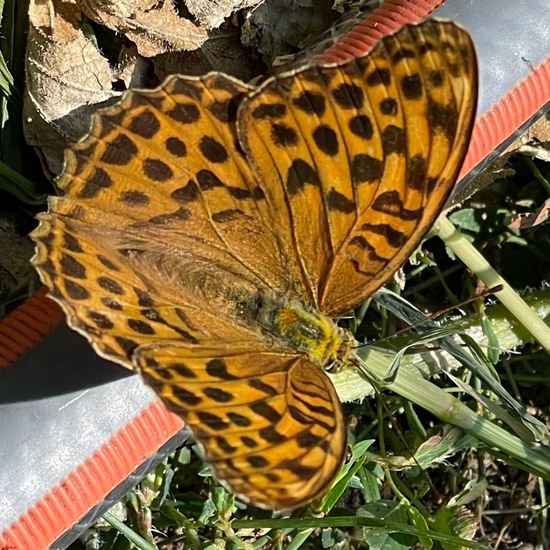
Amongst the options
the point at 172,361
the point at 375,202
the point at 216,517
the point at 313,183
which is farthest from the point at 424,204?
the point at 216,517

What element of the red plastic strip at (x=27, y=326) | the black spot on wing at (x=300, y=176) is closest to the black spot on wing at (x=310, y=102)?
the black spot on wing at (x=300, y=176)

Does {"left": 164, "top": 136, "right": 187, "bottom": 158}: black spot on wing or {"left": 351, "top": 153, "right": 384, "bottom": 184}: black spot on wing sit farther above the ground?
{"left": 164, "top": 136, "right": 187, "bottom": 158}: black spot on wing

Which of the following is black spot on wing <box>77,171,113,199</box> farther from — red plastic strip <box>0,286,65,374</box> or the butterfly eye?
the butterfly eye

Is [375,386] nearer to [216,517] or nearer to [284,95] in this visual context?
[216,517]

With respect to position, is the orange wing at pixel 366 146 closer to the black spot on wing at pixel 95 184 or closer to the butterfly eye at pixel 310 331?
the butterfly eye at pixel 310 331

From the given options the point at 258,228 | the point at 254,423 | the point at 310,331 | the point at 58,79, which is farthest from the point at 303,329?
the point at 58,79

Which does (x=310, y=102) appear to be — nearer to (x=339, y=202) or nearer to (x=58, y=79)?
(x=339, y=202)

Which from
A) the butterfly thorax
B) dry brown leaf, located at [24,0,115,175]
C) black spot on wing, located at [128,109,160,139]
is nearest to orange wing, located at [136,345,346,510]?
the butterfly thorax
